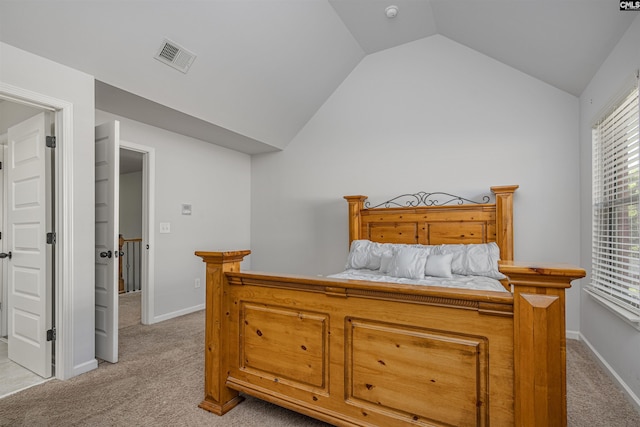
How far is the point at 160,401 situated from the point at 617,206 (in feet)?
11.3

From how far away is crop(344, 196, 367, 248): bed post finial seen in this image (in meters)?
4.00

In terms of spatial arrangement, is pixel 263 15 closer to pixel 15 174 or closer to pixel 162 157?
pixel 162 157

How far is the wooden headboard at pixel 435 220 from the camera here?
3.26 meters

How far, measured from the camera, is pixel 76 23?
2250 millimetres

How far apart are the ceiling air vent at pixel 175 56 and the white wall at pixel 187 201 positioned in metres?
1.05

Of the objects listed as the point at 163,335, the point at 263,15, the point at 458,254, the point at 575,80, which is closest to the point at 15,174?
the point at 163,335

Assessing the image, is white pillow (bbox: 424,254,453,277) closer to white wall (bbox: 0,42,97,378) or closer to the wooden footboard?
the wooden footboard

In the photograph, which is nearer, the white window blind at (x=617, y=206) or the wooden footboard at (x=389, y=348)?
the wooden footboard at (x=389, y=348)

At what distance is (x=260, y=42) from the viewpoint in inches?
124

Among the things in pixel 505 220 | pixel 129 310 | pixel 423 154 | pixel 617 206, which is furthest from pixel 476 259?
pixel 129 310

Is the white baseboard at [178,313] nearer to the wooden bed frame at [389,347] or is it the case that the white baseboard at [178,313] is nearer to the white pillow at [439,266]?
the wooden bed frame at [389,347]

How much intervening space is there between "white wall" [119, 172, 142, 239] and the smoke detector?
20.6 feet

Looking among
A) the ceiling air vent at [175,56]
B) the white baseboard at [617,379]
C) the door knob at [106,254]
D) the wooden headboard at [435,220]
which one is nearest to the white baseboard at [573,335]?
the white baseboard at [617,379]

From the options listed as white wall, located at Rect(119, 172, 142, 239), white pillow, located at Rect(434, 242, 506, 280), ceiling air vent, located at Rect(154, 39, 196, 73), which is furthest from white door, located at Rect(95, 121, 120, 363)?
white wall, located at Rect(119, 172, 142, 239)
